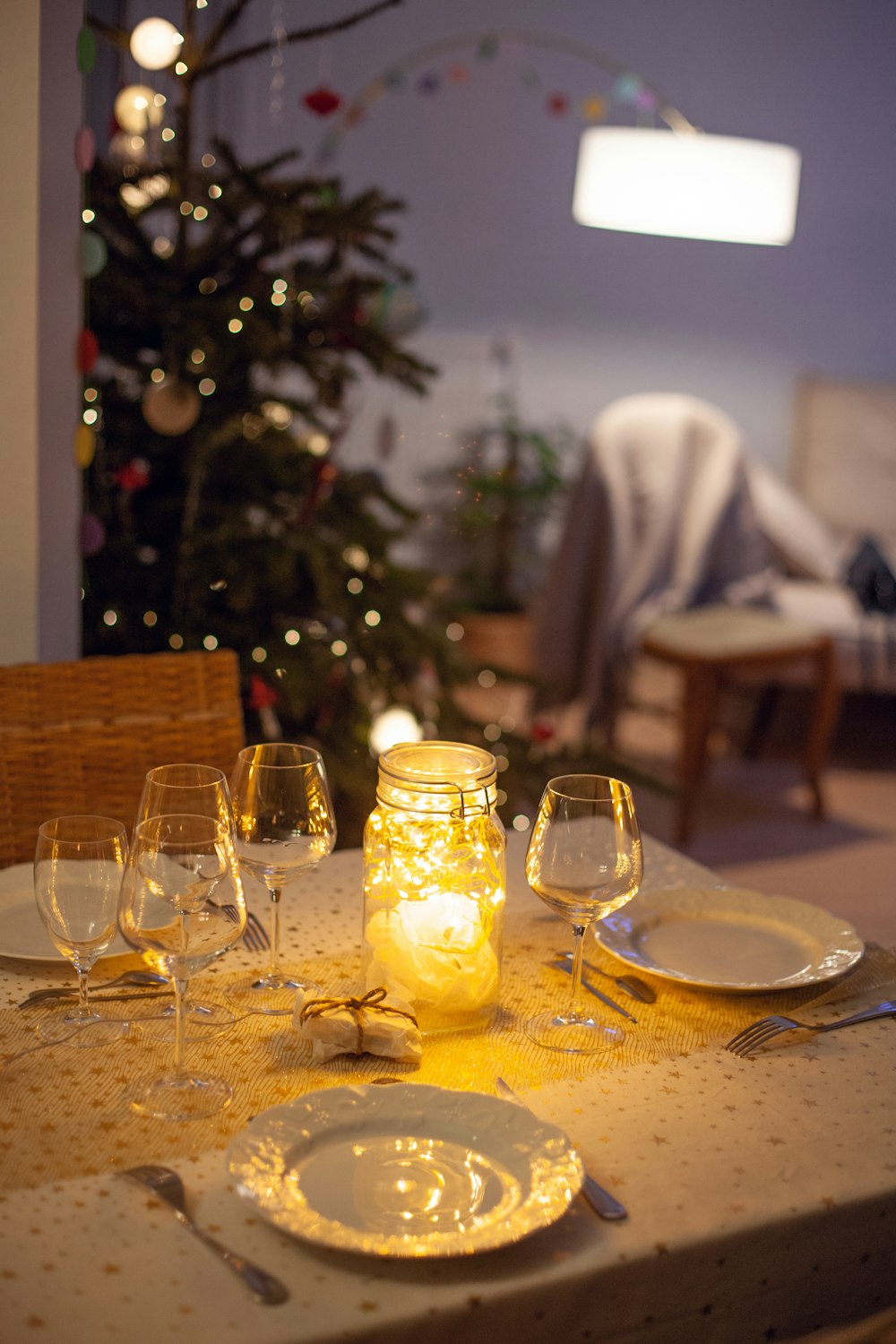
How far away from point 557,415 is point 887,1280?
15.0 ft

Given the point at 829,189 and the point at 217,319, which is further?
the point at 829,189

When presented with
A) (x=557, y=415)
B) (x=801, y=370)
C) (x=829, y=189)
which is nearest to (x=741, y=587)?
(x=557, y=415)

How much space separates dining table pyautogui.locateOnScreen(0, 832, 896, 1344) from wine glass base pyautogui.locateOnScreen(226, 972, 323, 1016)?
11 mm

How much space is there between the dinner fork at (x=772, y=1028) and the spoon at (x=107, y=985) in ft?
1.51

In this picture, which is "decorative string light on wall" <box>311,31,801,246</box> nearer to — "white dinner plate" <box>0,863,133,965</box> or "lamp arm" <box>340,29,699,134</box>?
"lamp arm" <box>340,29,699,134</box>

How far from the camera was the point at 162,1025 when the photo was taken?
3.20ft

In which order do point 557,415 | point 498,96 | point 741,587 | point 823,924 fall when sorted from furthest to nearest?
point 557,415
point 498,96
point 741,587
point 823,924

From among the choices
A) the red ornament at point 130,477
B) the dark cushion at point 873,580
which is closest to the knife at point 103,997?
the red ornament at point 130,477

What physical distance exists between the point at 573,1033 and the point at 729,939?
24 cm

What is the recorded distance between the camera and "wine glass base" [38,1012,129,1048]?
3.10 ft

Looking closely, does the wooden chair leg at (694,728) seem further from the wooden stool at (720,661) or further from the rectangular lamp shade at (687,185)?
the rectangular lamp shade at (687,185)

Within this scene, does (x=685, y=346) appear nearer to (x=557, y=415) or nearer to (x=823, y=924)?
(x=557, y=415)

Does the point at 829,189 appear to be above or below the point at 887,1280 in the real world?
above

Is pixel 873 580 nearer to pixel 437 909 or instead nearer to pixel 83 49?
pixel 83 49
